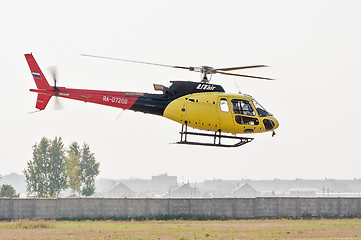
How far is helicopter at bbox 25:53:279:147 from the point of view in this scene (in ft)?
98.2

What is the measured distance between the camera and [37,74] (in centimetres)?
3250

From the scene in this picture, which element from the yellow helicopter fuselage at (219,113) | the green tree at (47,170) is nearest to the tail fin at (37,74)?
the yellow helicopter fuselage at (219,113)

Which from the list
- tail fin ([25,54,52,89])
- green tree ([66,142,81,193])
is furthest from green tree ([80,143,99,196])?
tail fin ([25,54,52,89])

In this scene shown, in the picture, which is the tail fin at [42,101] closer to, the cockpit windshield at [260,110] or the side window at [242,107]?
the side window at [242,107]

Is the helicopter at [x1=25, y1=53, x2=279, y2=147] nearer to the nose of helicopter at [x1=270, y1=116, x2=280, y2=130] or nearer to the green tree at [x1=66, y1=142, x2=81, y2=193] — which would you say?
the nose of helicopter at [x1=270, y1=116, x2=280, y2=130]

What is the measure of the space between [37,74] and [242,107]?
1177 cm

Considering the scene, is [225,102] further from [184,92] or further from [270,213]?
[270,213]

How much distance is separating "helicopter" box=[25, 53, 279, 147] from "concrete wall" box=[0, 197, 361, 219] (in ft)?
78.6

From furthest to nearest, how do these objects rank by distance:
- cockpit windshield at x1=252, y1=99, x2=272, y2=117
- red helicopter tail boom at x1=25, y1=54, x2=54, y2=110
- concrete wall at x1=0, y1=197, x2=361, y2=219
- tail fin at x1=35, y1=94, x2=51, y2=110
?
concrete wall at x1=0, y1=197, x2=361, y2=219
tail fin at x1=35, y1=94, x2=51, y2=110
red helicopter tail boom at x1=25, y1=54, x2=54, y2=110
cockpit windshield at x1=252, y1=99, x2=272, y2=117

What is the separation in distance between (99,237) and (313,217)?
27.0m

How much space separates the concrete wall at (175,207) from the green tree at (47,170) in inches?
1386

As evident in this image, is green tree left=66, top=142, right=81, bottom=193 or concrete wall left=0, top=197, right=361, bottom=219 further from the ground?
green tree left=66, top=142, right=81, bottom=193

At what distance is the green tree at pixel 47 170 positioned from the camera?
289 ft

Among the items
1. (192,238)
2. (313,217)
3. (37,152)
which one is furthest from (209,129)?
(37,152)
